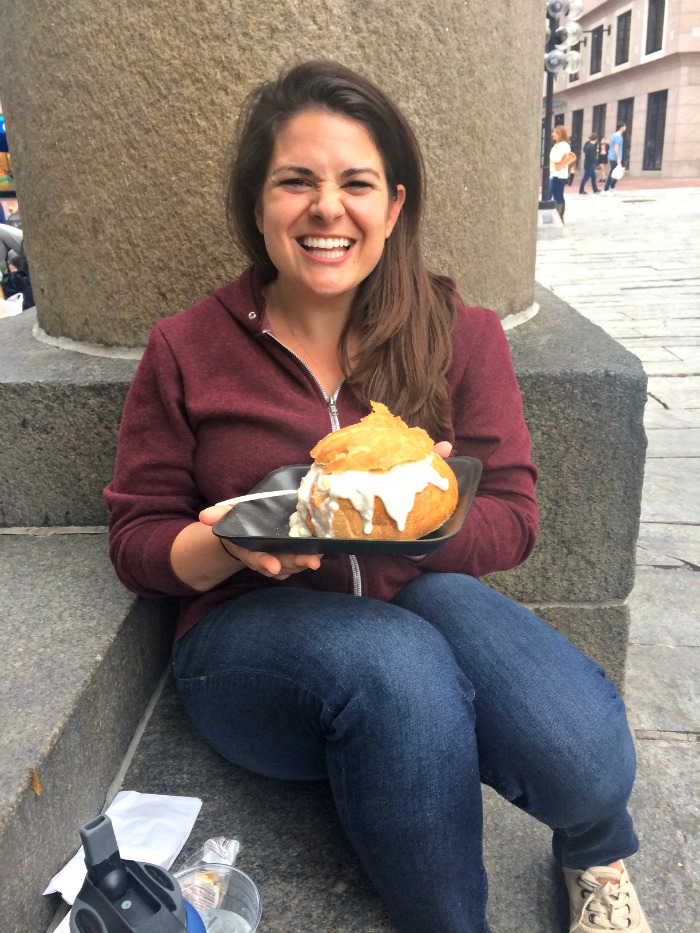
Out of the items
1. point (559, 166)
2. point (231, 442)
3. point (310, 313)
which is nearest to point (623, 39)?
point (559, 166)

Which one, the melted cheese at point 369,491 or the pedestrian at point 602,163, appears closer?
the melted cheese at point 369,491

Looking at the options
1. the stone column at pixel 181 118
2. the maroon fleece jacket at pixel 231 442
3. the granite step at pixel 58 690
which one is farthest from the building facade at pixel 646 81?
the granite step at pixel 58 690

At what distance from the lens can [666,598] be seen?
2.94 meters

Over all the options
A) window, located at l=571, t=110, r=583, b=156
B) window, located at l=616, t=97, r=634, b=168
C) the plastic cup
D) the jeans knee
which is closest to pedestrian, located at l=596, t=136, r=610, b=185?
window, located at l=616, t=97, r=634, b=168

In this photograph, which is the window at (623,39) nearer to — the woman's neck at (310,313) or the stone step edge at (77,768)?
the woman's neck at (310,313)

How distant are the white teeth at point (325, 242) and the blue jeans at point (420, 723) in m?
0.75

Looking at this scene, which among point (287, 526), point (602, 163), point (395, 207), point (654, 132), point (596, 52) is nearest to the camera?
point (287, 526)

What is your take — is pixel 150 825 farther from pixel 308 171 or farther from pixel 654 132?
pixel 654 132

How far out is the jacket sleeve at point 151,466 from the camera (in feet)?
5.59

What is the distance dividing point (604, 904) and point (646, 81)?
39.3 meters

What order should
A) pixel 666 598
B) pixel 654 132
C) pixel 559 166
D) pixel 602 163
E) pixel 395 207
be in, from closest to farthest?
pixel 395 207, pixel 666 598, pixel 559 166, pixel 602 163, pixel 654 132

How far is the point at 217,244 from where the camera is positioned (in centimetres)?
221

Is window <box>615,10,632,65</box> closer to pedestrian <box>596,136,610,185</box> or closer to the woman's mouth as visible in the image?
pedestrian <box>596,136,610,185</box>

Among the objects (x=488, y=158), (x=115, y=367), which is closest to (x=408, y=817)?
(x=115, y=367)
